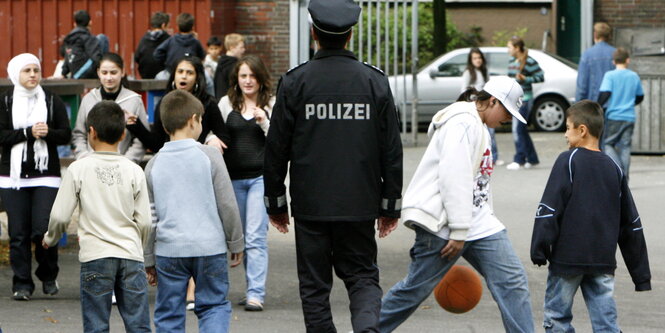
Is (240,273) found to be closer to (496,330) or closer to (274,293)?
(274,293)

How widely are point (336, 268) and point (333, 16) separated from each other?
4.00 feet

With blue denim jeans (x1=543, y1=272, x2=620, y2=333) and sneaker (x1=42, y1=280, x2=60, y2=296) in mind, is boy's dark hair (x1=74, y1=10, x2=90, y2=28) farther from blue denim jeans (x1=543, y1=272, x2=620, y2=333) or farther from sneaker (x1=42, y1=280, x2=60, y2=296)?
blue denim jeans (x1=543, y1=272, x2=620, y2=333)

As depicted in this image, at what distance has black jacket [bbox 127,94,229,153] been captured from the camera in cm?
804

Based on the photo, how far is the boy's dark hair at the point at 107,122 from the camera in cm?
633

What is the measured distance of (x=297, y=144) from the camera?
579 centimetres

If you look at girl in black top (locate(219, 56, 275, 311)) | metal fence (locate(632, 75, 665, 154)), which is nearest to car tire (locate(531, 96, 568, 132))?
metal fence (locate(632, 75, 665, 154))

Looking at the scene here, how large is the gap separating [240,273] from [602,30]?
758cm

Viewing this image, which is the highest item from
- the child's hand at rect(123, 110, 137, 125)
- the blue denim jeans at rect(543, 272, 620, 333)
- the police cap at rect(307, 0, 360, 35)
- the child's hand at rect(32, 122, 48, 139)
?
the police cap at rect(307, 0, 360, 35)

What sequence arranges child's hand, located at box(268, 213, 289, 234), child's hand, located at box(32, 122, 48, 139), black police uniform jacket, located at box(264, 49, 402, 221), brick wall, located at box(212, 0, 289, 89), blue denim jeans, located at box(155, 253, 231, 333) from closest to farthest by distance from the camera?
black police uniform jacket, located at box(264, 49, 402, 221), child's hand, located at box(268, 213, 289, 234), blue denim jeans, located at box(155, 253, 231, 333), child's hand, located at box(32, 122, 48, 139), brick wall, located at box(212, 0, 289, 89)

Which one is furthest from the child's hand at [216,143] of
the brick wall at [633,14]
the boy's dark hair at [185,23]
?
the brick wall at [633,14]

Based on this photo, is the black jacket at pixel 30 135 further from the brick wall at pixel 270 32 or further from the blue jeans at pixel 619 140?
the brick wall at pixel 270 32

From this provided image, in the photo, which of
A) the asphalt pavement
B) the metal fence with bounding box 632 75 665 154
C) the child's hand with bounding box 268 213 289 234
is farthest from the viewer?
the metal fence with bounding box 632 75 665 154

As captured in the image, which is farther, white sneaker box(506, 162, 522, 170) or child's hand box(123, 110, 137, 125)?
white sneaker box(506, 162, 522, 170)

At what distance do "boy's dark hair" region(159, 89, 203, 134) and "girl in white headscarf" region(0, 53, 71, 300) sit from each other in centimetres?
218
